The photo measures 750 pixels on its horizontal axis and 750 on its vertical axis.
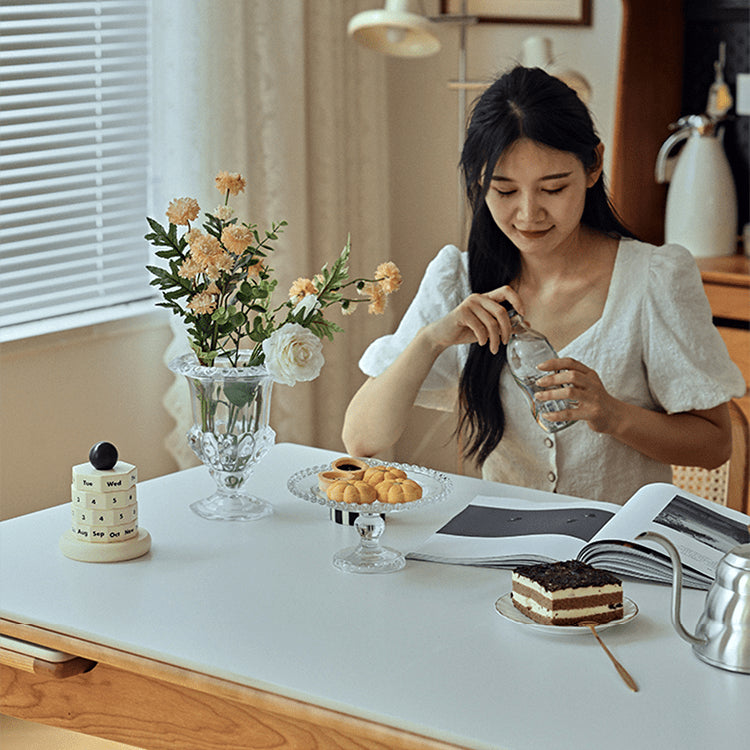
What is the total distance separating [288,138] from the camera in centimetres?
309

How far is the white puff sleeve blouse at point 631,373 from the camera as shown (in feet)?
6.46

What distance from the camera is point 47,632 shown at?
1.30 meters

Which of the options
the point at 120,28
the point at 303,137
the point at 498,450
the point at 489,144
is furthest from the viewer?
the point at 303,137

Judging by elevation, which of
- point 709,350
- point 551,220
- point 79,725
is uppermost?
point 551,220

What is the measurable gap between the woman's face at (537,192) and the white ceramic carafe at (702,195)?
4.08 feet

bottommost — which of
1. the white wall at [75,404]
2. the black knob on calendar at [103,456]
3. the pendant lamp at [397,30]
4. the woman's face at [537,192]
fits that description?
the white wall at [75,404]

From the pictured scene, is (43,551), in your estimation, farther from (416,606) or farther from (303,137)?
(303,137)

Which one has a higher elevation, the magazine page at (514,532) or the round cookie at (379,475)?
the round cookie at (379,475)

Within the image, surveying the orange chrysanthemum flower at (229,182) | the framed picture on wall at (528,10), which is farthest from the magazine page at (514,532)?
the framed picture on wall at (528,10)

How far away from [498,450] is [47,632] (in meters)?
1.00

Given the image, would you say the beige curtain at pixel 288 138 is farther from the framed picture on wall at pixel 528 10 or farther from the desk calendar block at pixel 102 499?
the desk calendar block at pixel 102 499

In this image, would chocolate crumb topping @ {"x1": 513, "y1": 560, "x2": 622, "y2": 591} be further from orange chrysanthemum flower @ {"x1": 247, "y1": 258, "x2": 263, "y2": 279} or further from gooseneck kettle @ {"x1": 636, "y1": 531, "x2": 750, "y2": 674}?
orange chrysanthemum flower @ {"x1": 247, "y1": 258, "x2": 263, "y2": 279}

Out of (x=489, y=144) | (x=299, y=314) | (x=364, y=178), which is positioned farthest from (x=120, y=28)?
(x=299, y=314)

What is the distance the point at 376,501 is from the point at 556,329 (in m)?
0.75
